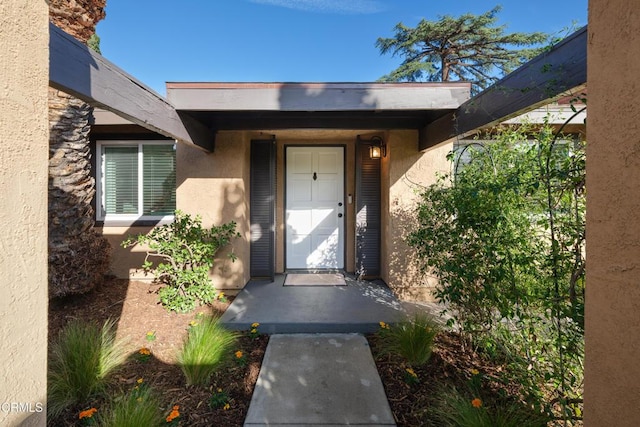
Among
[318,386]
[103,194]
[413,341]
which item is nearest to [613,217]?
[413,341]

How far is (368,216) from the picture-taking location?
→ 16.7ft

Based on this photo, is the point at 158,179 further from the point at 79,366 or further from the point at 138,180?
the point at 79,366

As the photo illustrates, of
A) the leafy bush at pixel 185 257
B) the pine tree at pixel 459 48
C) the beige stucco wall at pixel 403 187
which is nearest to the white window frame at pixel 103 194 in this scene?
the leafy bush at pixel 185 257

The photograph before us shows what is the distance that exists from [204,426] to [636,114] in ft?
9.28

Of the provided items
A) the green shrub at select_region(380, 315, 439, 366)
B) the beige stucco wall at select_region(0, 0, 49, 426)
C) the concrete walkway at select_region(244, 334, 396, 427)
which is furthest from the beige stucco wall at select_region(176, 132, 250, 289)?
the beige stucco wall at select_region(0, 0, 49, 426)

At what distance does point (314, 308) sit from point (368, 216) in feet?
6.43

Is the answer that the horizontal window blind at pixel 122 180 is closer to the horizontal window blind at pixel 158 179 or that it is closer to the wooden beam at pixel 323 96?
the horizontal window blind at pixel 158 179

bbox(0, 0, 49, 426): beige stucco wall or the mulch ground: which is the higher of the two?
bbox(0, 0, 49, 426): beige stucco wall

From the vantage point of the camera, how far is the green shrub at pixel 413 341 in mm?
2768

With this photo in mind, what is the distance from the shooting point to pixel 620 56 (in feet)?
3.23

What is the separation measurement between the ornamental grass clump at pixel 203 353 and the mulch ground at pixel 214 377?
0.30 ft

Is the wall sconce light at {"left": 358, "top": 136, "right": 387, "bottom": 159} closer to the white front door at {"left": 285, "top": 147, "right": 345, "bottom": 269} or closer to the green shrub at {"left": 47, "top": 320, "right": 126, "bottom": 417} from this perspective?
the white front door at {"left": 285, "top": 147, "right": 345, "bottom": 269}

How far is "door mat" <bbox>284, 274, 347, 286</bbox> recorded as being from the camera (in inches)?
190

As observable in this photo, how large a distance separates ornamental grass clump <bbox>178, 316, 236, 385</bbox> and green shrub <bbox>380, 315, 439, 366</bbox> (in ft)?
5.17
